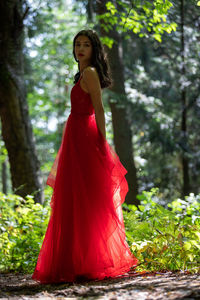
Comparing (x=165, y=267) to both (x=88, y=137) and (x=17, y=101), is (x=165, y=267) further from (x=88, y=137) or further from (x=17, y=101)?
(x=17, y=101)

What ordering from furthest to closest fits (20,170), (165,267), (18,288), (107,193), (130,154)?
(130,154) → (20,170) → (165,267) → (107,193) → (18,288)

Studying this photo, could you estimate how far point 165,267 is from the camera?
3.62 meters

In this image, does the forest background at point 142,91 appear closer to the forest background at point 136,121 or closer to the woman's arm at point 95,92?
the forest background at point 136,121

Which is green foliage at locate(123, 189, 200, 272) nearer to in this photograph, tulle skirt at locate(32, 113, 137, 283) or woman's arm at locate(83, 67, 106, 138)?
tulle skirt at locate(32, 113, 137, 283)

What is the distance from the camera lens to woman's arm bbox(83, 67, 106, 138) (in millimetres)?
3322

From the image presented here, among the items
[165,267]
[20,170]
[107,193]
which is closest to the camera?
[107,193]

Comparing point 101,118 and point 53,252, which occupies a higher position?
point 101,118

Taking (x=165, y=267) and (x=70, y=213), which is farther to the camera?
(x=165, y=267)

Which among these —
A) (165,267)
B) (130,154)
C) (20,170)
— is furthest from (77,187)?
(130,154)

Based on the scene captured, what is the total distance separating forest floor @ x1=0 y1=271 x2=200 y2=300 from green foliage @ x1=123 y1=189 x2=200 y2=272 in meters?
0.25

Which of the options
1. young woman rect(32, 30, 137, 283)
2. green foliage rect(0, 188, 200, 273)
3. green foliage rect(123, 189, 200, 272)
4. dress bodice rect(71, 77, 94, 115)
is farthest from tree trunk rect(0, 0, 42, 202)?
dress bodice rect(71, 77, 94, 115)

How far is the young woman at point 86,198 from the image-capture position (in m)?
3.15

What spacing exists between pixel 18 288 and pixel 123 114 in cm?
563

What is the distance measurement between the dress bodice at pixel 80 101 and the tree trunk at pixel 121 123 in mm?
4313
